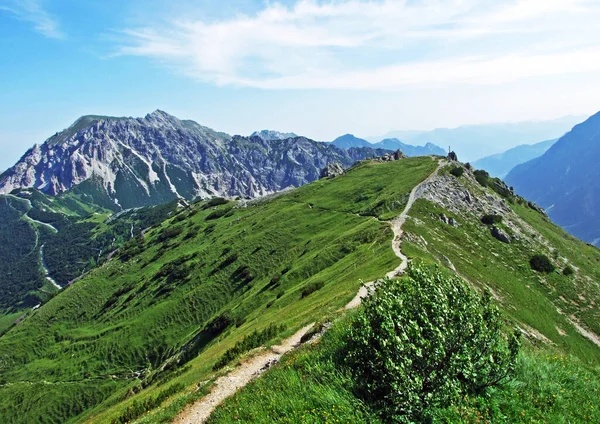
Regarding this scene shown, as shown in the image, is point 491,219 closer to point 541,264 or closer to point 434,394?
point 541,264

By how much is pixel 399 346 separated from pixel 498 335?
13.2ft

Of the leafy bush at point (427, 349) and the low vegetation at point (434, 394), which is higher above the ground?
the leafy bush at point (427, 349)

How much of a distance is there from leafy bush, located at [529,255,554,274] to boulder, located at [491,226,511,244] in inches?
292

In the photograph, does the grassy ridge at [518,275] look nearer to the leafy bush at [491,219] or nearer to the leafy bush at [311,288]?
the leafy bush at [491,219]

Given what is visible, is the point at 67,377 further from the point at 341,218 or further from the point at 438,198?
the point at 438,198

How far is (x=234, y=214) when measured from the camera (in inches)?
6781

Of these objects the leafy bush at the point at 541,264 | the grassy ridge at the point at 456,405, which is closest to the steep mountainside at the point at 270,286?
the leafy bush at the point at 541,264

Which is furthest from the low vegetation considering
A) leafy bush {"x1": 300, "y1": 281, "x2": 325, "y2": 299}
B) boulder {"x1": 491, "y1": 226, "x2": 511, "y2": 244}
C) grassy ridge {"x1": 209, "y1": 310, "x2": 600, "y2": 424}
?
boulder {"x1": 491, "y1": 226, "x2": 511, "y2": 244}

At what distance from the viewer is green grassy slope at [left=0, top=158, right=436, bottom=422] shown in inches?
2926

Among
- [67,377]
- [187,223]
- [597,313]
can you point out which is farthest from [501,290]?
[187,223]

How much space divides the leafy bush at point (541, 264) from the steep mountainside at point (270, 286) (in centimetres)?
189

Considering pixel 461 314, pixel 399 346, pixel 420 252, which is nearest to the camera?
pixel 399 346

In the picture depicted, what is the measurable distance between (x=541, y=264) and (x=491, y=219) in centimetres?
1739

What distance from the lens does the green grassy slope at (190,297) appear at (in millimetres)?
74312
